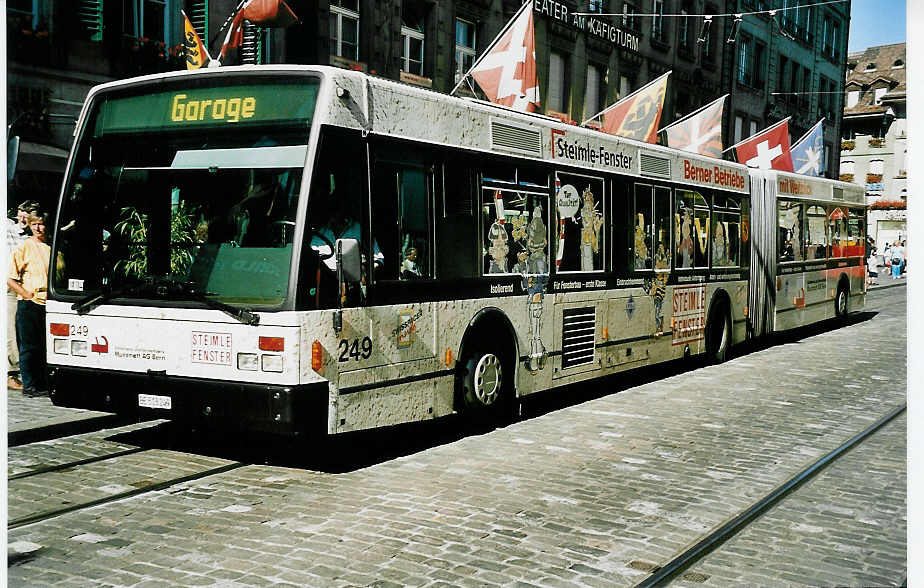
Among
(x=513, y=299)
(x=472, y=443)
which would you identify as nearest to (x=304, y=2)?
(x=513, y=299)

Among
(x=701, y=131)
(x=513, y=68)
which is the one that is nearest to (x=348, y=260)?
(x=513, y=68)

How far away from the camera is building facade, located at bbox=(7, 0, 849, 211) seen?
38.7ft

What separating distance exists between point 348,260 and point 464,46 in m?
15.9

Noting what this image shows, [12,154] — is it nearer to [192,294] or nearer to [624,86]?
[192,294]

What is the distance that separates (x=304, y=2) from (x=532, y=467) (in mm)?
11830

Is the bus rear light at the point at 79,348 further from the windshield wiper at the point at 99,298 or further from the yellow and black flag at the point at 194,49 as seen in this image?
the yellow and black flag at the point at 194,49

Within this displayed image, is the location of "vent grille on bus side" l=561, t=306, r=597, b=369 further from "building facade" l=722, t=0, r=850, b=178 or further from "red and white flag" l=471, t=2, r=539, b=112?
"building facade" l=722, t=0, r=850, b=178

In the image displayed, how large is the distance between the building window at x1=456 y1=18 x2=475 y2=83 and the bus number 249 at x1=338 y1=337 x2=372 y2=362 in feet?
49.0

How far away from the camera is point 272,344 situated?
6484mm

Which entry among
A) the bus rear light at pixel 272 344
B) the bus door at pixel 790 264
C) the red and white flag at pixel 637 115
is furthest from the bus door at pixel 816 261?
the bus rear light at pixel 272 344

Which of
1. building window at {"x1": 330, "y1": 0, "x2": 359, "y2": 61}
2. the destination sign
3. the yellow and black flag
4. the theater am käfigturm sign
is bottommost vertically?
the destination sign

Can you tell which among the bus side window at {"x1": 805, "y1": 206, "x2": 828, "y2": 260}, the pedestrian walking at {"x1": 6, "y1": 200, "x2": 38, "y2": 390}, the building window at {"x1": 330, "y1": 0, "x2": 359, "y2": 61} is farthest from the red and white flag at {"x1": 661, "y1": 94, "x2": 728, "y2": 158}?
the pedestrian walking at {"x1": 6, "y1": 200, "x2": 38, "y2": 390}

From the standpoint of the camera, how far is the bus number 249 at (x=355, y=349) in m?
6.89

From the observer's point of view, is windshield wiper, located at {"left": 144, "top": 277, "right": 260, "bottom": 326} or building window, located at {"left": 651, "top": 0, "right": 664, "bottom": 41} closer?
windshield wiper, located at {"left": 144, "top": 277, "right": 260, "bottom": 326}
